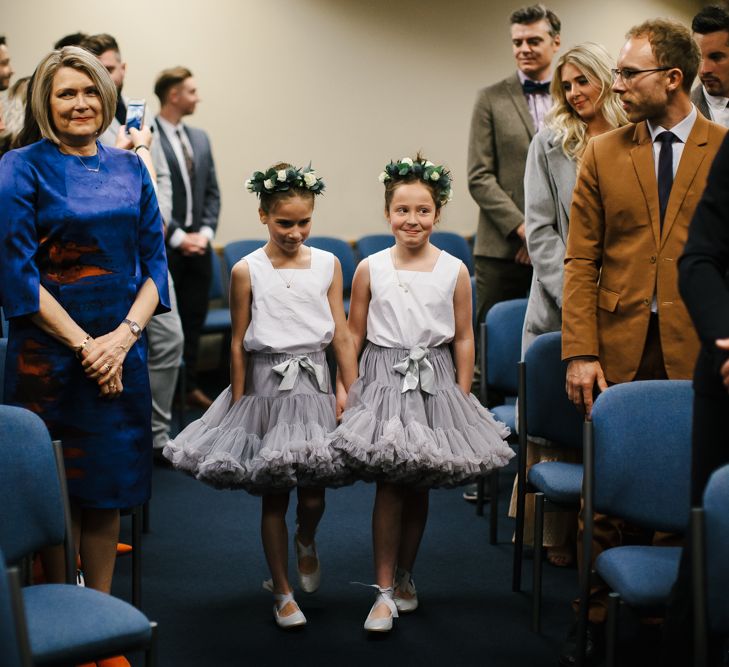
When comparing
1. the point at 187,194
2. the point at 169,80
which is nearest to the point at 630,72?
the point at 187,194

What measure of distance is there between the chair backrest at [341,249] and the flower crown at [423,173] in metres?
3.82

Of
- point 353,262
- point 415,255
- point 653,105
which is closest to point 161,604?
point 415,255

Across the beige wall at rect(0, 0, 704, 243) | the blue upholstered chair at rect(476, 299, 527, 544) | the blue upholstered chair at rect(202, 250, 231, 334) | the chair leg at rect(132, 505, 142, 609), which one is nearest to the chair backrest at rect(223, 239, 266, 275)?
the blue upholstered chair at rect(202, 250, 231, 334)

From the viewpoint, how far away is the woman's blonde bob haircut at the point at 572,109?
12.1 feet

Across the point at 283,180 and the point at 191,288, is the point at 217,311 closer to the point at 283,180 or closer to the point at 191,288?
the point at 191,288

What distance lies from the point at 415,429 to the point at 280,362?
1.62ft

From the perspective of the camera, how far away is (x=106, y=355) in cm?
297

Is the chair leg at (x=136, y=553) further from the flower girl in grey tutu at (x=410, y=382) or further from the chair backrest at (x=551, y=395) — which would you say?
the chair backrest at (x=551, y=395)

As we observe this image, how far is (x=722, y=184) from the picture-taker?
2287mm

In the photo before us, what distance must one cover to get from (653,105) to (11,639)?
2.15 metres

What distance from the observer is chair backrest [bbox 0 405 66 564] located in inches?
96.1

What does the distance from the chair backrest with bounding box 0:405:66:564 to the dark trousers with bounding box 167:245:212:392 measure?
128 inches

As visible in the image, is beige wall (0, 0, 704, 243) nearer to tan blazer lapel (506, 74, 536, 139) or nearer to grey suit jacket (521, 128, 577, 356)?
tan blazer lapel (506, 74, 536, 139)

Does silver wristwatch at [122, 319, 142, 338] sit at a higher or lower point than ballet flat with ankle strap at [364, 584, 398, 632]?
higher
